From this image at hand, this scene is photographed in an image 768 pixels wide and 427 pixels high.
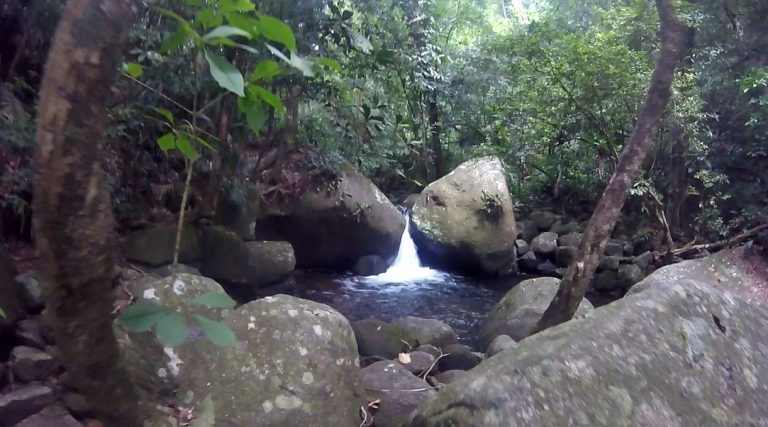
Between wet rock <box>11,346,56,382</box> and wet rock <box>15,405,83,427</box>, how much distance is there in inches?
13.4

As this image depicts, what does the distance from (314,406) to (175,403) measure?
0.73 metres

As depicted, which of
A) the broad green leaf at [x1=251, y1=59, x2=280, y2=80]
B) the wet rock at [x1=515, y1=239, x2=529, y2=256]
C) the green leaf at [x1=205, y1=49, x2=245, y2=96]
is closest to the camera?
the green leaf at [x1=205, y1=49, x2=245, y2=96]

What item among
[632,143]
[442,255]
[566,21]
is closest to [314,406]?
[632,143]

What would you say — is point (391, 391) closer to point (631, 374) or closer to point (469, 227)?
→ point (631, 374)

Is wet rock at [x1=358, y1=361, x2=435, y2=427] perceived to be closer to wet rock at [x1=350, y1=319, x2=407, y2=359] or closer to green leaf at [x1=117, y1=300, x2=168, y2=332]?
wet rock at [x1=350, y1=319, x2=407, y2=359]

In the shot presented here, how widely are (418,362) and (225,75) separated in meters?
4.35

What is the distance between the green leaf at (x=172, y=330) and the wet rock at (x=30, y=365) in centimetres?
269

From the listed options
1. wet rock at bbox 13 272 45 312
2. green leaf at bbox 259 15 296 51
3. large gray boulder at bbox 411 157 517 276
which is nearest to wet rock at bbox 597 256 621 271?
large gray boulder at bbox 411 157 517 276

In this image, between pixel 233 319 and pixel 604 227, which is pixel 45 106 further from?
pixel 604 227

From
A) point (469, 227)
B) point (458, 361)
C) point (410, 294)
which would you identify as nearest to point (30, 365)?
point (458, 361)

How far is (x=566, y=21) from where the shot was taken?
13516mm

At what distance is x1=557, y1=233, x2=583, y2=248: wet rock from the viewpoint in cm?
1073

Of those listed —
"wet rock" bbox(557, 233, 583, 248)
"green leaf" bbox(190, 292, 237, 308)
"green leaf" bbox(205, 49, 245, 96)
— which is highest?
"green leaf" bbox(205, 49, 245, 96)

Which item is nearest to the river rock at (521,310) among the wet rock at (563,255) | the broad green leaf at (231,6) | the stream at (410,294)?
the stream at (410,294)
